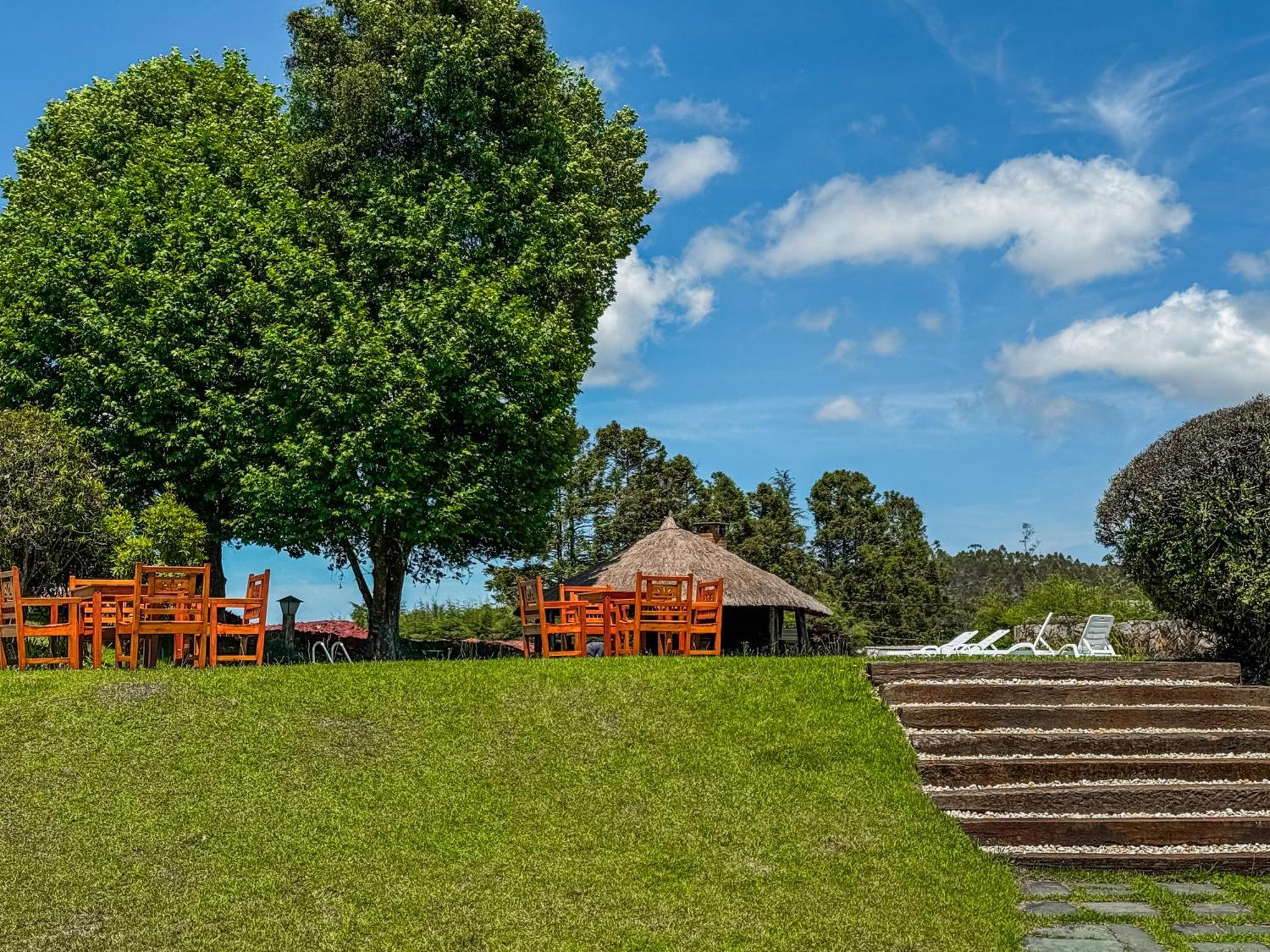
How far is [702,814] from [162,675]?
5.95 meters

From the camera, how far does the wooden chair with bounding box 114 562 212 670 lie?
11430 mm

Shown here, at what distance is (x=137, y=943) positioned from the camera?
6.00 m

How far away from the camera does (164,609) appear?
1173 centimetres

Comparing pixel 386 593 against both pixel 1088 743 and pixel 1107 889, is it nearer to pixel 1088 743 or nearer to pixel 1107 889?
pixel 1088 743

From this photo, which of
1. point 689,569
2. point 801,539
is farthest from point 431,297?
point 801,539

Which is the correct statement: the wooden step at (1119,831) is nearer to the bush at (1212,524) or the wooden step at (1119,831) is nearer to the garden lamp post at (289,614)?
the bush at (1212,524)

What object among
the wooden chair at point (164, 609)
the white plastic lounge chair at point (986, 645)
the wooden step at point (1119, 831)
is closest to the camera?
the wooden step at point (1119, 831)

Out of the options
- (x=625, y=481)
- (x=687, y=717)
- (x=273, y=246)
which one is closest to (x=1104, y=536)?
(x=687, y=717)

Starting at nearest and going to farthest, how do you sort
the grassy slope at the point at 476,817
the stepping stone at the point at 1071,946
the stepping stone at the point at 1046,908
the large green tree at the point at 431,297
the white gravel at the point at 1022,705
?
1. the stepping stone at the point at 1071,946
2. the grassy slope at the point at 476,817
3. the stepping stone at the point at 1046,908
4. the white gravel at the point at 1022,705
5. the large green tree at the point at 431,297

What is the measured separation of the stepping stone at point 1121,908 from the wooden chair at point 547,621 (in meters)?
7.08

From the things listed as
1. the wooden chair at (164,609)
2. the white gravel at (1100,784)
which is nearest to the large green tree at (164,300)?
the wooden chair at (164,609)

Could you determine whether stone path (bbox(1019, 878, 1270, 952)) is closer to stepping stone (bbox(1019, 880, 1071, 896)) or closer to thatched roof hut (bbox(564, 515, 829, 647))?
stepping stone (bbox(1019, 880, 1071, 896))

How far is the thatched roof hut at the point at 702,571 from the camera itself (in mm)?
23750

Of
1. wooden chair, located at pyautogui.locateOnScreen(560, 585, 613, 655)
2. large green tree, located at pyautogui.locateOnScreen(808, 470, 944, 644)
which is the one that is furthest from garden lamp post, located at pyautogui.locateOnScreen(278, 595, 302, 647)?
large green tree, located at pyautogui.locateOnScreen(808, 470, 944, 644)
